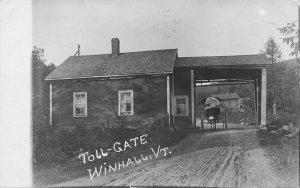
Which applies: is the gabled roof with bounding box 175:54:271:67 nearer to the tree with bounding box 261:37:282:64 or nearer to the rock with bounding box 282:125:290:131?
the tree with bounding box 261:37:282:64

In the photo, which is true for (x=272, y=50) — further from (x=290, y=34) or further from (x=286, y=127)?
(x=286, y=127)

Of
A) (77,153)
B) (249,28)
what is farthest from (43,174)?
(249,28)

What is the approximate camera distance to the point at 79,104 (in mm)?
3051

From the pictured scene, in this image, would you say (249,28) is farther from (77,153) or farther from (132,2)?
(77,153)

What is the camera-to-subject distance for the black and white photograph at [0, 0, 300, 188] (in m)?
2.88

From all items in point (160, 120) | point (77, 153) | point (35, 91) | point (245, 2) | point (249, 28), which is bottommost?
point (77, 153)

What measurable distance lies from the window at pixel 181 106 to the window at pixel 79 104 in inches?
32.5

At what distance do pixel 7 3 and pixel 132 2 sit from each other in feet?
3.82

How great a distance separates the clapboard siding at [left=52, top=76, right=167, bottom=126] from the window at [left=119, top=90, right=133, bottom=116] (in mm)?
36

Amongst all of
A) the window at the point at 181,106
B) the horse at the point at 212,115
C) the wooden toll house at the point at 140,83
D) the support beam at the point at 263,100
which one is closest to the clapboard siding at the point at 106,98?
the wooden toll house at the point at 140,83

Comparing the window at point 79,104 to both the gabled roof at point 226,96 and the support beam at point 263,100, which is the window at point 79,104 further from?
the support beam at point 263,100

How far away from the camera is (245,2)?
9.47 feet

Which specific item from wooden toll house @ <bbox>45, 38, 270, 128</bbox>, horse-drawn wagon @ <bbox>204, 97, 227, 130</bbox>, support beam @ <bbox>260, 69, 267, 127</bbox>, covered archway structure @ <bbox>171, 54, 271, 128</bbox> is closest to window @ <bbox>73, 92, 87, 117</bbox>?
wooden toll house @ <bbox>45, 38, 270, 128</bbox>

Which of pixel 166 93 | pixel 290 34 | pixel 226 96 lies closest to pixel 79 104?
pixel 166 93
